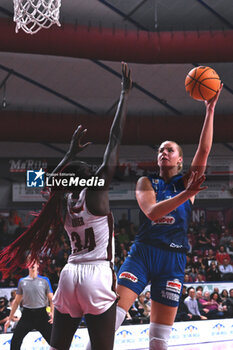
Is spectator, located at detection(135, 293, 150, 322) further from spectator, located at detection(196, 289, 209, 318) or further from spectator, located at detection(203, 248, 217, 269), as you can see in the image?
spectator, located at detection(203, 248, 217, 269)

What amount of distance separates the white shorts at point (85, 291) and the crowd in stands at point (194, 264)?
150 inches

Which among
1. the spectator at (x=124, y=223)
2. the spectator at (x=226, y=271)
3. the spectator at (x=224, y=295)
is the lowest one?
the spectator at (x=224, y=295)

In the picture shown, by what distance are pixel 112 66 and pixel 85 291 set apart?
962 centimetres

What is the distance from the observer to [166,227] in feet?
12.6

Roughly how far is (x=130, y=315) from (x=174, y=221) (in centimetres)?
567

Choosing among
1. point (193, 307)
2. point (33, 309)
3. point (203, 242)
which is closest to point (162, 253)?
point (33, 309)

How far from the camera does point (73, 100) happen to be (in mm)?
12906

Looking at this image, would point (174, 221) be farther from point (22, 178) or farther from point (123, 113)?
point (22, 178)

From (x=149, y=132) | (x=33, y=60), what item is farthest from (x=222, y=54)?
(x=33, y=60)

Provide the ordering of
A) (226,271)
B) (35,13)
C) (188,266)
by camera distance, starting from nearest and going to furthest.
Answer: (35,13), (226,271), (188,266)

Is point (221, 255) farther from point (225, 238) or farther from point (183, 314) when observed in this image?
point (183, 314)

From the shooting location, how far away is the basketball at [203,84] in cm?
446

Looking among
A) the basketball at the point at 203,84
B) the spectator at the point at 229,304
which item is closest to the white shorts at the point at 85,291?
the basketball at the point at 203,84

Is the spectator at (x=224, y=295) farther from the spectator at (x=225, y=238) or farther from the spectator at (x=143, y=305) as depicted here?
the spectator at (x=225, y=238)
